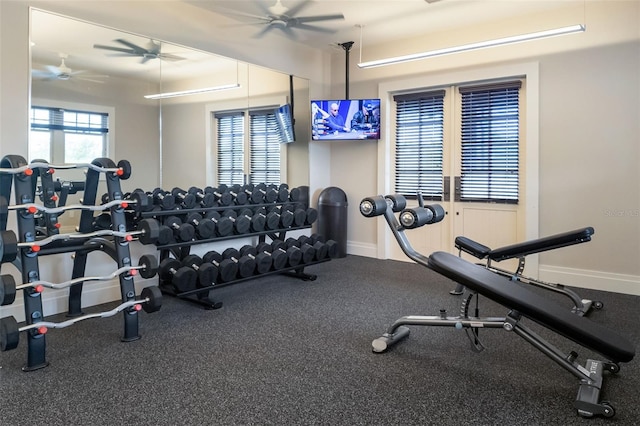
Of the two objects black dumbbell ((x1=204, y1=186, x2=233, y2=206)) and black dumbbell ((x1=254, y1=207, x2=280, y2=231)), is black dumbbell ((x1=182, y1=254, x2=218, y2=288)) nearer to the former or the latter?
black dumbbell ((x1=204, y1=186, x2=233, y2=206))

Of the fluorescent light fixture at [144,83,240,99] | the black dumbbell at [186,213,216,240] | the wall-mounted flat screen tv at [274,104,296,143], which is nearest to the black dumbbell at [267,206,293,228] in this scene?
the black dumbbell at [186,213,216,240]

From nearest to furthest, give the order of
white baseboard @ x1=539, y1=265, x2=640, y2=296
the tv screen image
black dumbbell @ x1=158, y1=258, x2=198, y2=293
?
1. black dumbbell @ x1=158, y1=258, x2=198, y2=293
2. white baseboard @ x1=539, y1=265, x2=640, y2=296
3. the tv screen image

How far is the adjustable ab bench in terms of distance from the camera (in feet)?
6.33

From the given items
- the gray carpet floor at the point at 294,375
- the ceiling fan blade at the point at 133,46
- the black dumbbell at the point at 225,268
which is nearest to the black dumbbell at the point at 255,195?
the black dumbbell at the point at 225,268

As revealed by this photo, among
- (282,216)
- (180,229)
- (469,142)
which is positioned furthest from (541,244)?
(180,229)

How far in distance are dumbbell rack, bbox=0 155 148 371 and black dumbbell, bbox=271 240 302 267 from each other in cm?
161

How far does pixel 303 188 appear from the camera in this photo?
5.82 meters

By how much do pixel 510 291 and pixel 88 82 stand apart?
3.58 meters

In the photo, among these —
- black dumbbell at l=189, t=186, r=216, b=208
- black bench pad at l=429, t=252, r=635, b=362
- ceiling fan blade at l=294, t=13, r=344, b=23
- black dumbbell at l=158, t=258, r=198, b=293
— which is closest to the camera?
black bench pad at l=429, t=252, r=635, b=362

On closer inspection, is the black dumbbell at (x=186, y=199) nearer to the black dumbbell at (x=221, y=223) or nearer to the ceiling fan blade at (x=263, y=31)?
the black dumbbell at (x=221, y=223)

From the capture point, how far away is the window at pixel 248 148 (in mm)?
4910

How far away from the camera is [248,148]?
203 inches

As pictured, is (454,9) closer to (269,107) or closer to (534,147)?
(534,147)

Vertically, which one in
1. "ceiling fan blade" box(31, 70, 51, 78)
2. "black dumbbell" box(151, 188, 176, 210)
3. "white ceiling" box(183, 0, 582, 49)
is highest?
"white ceiling" box(183, 0, 582, 49)
